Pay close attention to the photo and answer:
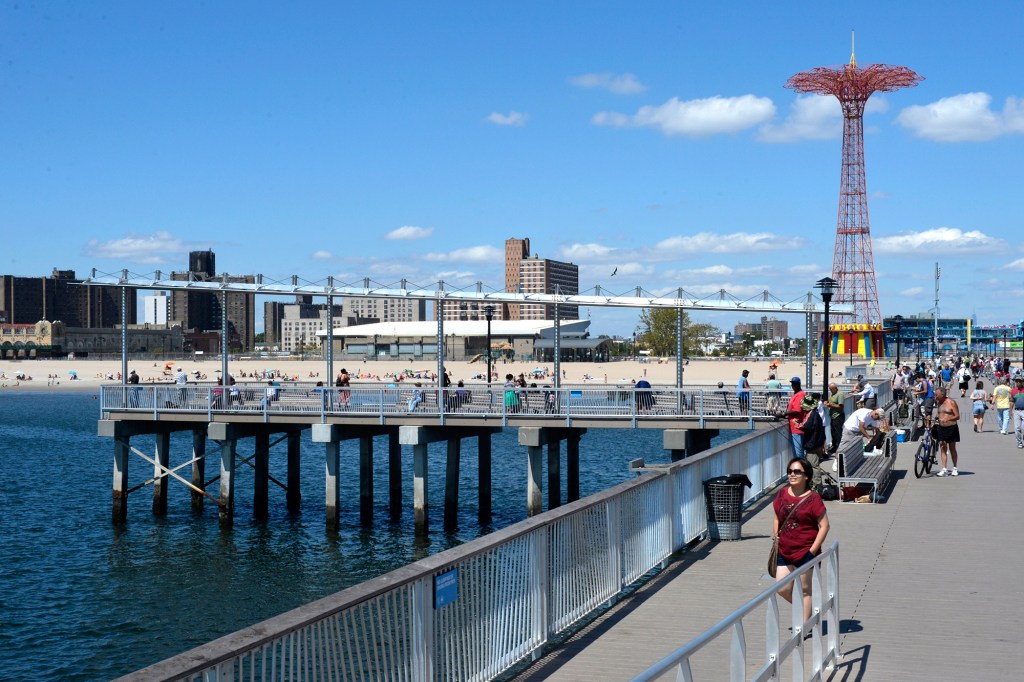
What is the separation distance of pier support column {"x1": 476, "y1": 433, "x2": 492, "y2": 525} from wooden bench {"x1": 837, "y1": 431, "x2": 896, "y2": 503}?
14.2 meters

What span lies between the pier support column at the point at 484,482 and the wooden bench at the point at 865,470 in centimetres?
1416

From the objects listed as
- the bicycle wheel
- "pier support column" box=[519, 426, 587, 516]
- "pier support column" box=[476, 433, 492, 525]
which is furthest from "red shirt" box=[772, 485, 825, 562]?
"pier support column" box=[476, 433, 492, 525]

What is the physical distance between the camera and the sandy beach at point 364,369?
350 ft

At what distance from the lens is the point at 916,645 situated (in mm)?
8930

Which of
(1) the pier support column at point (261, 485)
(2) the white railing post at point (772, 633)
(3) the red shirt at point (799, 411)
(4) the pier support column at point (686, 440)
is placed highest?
(3) the red shirt at point (799, 411)

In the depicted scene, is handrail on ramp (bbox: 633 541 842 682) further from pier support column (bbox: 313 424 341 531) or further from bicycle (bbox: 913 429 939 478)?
pier support column (bbox: 313 424 341 531)

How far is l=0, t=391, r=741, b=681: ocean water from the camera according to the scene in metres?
20.1

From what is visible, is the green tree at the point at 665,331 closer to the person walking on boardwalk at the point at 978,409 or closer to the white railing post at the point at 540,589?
the person walking on boardwalk at the point at 978,409

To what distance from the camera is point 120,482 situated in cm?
3359

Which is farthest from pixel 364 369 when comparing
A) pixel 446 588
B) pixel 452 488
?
pixel 446 588

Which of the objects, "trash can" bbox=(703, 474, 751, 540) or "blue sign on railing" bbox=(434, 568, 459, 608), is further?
"trash can" bbox=(703, 474, 751, 540)

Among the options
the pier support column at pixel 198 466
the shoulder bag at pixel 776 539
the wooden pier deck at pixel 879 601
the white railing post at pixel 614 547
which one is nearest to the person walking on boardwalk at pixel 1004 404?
the wooden pier deck at pixel 879 601

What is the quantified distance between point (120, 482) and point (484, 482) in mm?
11689

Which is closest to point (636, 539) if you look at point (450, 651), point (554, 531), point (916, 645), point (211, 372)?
point (554, 531)
